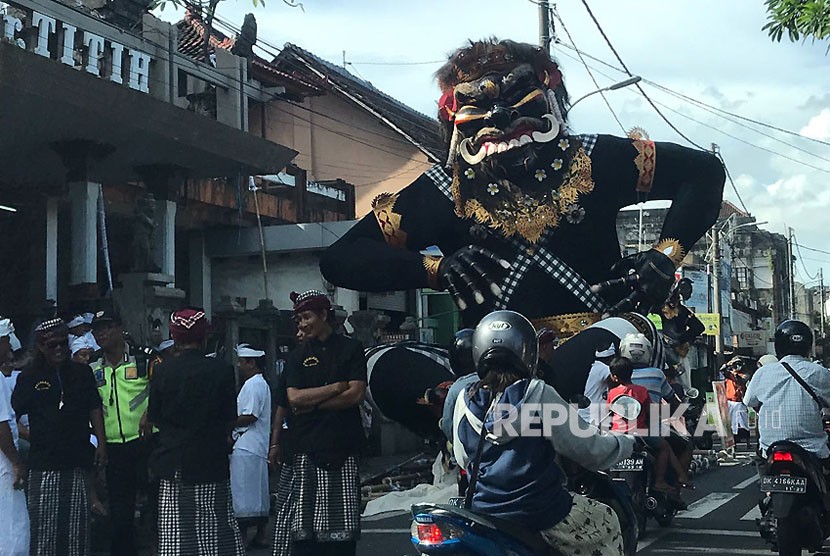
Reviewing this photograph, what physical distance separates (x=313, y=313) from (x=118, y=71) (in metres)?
9.99

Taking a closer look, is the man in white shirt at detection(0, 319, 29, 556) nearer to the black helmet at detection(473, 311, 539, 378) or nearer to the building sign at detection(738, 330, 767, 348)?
the black helmet at detection(473, 311, 539, 378)

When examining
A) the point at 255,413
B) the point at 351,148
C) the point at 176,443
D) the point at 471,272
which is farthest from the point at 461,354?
the point at 351,148

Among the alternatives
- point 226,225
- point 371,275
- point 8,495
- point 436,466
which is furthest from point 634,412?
point 226,225

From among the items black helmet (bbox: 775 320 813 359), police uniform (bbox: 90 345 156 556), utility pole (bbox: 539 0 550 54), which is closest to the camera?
black helmet (bbox: 775 320 813 359)

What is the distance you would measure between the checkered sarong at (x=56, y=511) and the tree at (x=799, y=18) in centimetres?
→ 511

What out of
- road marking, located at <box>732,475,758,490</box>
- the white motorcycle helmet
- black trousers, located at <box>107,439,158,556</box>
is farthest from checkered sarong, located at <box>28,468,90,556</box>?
road marking, located at <box>732,475,758,490</box>

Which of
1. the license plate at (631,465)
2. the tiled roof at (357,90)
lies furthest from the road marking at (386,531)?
the tiled roof at (357,90)

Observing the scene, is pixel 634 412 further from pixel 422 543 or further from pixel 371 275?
pixel 422 543

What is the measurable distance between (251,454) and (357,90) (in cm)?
1852

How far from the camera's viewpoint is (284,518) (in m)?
5.91

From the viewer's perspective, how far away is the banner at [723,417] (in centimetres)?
1653

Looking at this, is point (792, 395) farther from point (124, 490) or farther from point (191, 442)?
point (124, 490)

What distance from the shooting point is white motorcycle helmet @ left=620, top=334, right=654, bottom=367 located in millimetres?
4922

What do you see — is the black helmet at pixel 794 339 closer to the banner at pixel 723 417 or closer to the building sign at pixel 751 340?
the banner at pixel 723 417
